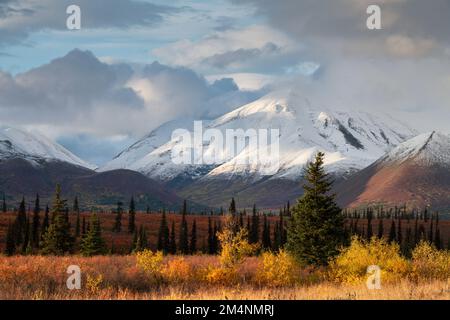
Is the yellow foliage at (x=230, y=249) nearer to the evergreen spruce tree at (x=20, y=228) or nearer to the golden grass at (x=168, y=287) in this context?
the golden grass at (x=168, y=287)

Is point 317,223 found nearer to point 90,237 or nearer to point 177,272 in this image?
point 177,272

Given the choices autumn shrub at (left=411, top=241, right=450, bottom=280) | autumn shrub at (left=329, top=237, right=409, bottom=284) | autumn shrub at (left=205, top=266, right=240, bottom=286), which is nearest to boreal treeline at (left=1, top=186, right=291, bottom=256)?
autumn shrub at (left=205, top=266, right=240, bottom=286)

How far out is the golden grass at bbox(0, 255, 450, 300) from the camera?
68.1ft

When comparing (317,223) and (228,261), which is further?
(317,223)

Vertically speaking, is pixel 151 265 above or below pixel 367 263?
above

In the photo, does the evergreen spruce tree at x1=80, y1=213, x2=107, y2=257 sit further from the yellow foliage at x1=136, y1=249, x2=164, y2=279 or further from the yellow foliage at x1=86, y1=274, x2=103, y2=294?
the yellow foliage at x1=86, y1=274, x2=103, y2=294

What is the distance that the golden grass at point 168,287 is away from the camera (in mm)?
20750

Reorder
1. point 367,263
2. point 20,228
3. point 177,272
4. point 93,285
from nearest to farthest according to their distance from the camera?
point 93,285, point 177,272, point 367,263, point 20,228

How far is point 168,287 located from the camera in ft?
94.1

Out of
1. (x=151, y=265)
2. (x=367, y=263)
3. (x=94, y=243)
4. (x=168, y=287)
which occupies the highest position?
(x=151, y=265)

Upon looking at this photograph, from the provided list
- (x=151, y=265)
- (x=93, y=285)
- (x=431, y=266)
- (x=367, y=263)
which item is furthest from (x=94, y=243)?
(x=93, y=285)

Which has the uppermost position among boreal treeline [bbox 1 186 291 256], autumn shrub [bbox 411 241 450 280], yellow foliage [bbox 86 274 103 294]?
yellow foliage [bbox 86 274 103 294]

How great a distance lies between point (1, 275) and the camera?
28.9 metres
